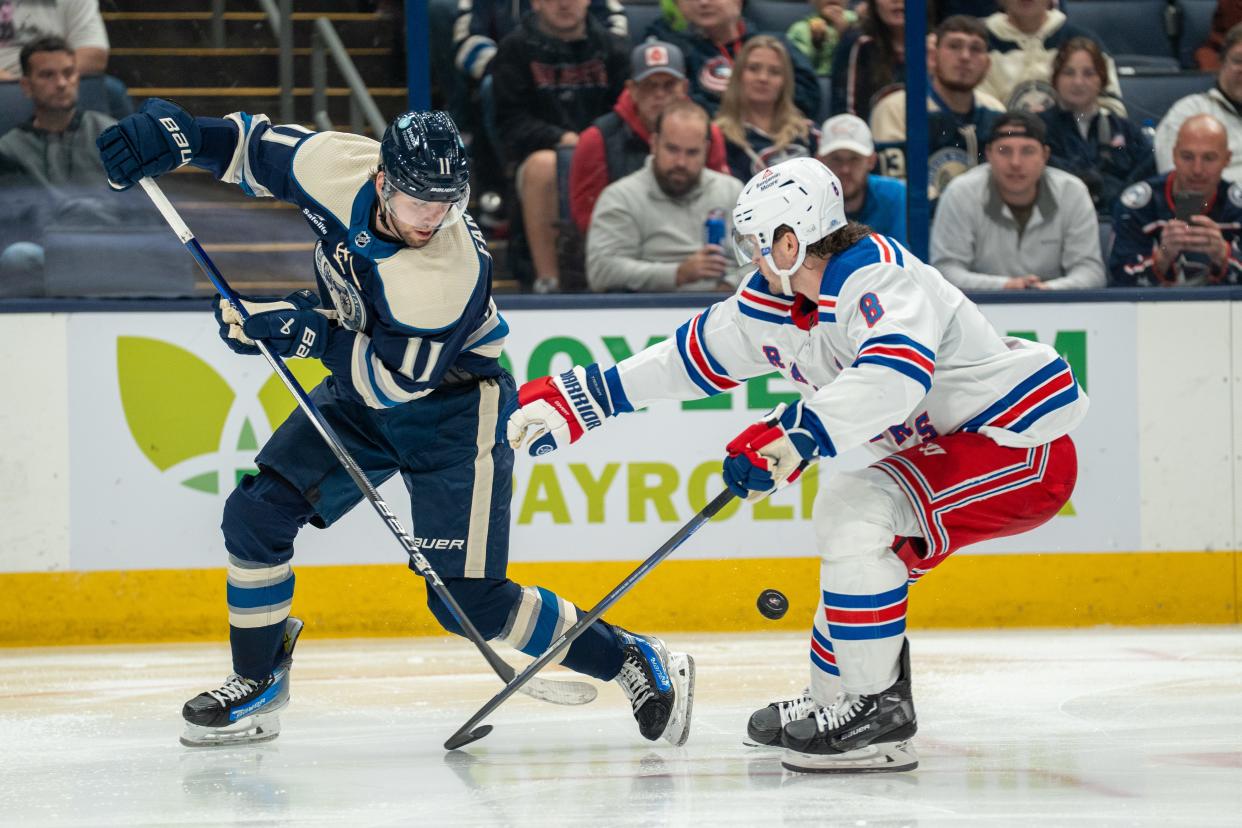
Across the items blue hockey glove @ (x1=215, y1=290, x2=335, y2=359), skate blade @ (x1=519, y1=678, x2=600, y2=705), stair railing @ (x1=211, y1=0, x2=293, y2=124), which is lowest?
skate blade @ (x1=519, y1=678, x2=600, y2=705)

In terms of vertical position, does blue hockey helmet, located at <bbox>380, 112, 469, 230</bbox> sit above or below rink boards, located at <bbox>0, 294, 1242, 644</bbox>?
above

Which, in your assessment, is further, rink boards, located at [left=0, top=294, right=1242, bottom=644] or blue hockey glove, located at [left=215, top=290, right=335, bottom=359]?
rink boards, located at [left=0, top=294, right=1242, bottom=644]

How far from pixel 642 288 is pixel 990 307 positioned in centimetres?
101

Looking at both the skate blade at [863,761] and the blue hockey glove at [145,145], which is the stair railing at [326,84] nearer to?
the blue hockey glove at [145,145]

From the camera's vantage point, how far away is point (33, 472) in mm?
4570

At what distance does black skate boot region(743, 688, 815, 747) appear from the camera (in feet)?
10.6

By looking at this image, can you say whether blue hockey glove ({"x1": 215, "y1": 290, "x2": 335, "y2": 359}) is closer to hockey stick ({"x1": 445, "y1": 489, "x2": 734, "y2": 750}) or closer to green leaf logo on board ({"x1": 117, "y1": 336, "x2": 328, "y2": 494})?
hockey stick ({"x1": 445, "y1": 489, "x2": 734, "y2": 750})

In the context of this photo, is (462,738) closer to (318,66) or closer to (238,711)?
(238,711)

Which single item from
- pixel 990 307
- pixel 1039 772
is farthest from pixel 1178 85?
pixel 1039 772

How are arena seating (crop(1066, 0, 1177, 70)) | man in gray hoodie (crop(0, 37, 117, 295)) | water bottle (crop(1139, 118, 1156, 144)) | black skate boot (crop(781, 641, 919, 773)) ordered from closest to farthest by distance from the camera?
black skate boot (crop(781, 641, 919, 773)) → man in gray hoodie (crop(0, 37, 117, 295)) → water bottle (crop(1139, 118, 1156, 144)) → arena seating (crop(1066, 0, 1177, 70))

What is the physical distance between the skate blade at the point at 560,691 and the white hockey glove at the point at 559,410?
47cm

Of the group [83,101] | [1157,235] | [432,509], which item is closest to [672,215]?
[1157,235]

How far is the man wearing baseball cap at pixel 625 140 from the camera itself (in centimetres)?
489

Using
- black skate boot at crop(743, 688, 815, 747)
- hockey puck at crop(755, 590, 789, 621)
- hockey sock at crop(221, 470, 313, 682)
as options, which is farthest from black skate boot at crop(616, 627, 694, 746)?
hockey sock at crop(221, 470, 313, 682)
